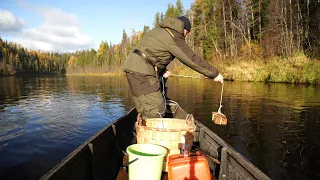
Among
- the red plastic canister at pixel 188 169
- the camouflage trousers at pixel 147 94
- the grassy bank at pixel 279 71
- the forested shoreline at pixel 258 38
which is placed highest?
the forested shoreline at pixel 258 38

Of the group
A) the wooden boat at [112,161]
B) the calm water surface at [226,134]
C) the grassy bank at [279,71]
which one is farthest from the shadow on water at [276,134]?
the grassy bank at [279,71]

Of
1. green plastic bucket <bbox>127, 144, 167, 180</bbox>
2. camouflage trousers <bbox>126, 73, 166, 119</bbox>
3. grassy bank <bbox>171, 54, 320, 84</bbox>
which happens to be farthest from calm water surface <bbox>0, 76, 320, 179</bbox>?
grassy bank <bbox>171, 54, 320, 84</bbox>

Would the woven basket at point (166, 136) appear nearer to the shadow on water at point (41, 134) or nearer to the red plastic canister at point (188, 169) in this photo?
the red plastic canister at point (188, 169)

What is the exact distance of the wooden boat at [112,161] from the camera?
2479mm

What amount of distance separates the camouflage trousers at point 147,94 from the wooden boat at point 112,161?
2.64ft

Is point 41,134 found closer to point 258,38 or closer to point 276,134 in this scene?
point 276,134

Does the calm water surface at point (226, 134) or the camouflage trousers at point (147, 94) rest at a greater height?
the camouflage trousers at point (147, 94)

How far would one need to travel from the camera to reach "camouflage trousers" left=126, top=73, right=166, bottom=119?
12.3 feet

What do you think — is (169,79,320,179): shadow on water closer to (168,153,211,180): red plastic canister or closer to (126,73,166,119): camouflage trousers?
(168,153,211,180): red plastic canister

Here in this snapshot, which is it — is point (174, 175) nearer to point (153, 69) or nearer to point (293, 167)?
point (153, 69)

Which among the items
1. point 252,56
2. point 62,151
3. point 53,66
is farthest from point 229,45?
point 53,66

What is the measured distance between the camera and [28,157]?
589cm

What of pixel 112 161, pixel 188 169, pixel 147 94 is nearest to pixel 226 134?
pixel 112 161

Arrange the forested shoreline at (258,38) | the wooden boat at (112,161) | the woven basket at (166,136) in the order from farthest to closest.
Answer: the forested shoreline at (258,38) → the woven basket at (166,136) → the wooden boat at (112,161)
